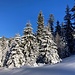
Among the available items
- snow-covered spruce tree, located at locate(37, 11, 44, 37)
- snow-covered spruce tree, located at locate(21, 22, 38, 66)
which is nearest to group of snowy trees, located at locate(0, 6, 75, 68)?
snow-covered spruce tree, located at locate(21, 22, 38, 66)

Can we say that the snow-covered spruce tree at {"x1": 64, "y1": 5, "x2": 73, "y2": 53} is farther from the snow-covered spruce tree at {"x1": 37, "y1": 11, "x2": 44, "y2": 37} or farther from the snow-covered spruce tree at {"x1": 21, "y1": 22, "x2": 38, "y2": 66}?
the snow-covered spruce tree at {"x1": 21, "y1": 22, "x2": 38, "y2": 66}

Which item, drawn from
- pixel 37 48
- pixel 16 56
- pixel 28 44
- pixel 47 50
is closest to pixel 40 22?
pixel 37 48

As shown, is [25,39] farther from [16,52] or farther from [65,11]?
[65,11]

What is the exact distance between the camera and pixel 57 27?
73312 mm

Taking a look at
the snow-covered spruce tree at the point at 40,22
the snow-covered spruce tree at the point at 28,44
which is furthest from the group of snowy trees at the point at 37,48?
the snow-covered spruce tree at the point at 40,22

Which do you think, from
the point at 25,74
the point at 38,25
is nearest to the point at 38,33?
the point at 38,25

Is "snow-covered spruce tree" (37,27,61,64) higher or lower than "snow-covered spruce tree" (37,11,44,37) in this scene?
lower

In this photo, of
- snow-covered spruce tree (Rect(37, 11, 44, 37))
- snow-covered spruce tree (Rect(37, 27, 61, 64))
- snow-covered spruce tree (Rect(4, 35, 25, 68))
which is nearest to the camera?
snow-covered spruce tree (Rect(37, 27, 61, 64))

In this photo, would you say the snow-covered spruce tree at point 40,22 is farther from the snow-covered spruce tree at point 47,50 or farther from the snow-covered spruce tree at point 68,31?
the snow-covered spruce tree at point 47,50

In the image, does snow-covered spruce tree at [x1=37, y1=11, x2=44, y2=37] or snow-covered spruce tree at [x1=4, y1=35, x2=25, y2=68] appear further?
snow-covered spruce tree at [x1=37, y1=11, x2=44, y2=37]

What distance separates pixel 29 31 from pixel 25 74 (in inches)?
1214

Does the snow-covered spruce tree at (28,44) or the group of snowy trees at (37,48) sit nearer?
the group of snowy trees at (37,48)

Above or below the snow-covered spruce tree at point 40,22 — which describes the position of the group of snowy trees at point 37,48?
below

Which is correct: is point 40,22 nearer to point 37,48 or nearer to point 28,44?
point 37,48
